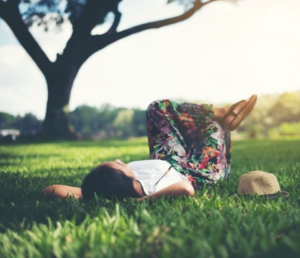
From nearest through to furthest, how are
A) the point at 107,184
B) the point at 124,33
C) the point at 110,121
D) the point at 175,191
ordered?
1. the point at 107,184
2. the point at 175,191
3. the point at 124,33
4. the point at 110,121

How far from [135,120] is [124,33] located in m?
58.8

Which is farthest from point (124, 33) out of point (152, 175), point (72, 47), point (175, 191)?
point (175, 191)

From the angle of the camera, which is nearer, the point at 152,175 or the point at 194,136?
the point at 152,175

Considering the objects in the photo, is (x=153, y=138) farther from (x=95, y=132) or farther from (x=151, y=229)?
(x=95, y=132)

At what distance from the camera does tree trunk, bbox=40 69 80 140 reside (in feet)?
45.5

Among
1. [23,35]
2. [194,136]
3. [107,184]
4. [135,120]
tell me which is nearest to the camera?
[107,184]

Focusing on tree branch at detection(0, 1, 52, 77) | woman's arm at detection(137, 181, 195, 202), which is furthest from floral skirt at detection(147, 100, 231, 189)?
tree branch at detection(0, 1, 52, 77)

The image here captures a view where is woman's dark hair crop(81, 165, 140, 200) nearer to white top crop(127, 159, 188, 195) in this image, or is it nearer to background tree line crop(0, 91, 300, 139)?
white top crop(127, 159, 188, 195)

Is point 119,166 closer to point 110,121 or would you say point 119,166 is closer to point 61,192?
point 61,192

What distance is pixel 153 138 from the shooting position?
3631 mm

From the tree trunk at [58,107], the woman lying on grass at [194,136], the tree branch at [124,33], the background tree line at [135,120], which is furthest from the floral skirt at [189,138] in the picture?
the background tree line at [135,120]

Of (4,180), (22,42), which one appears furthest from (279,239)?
(22,42)

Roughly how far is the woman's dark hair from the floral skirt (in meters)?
0.99

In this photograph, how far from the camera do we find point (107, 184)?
2.49m
